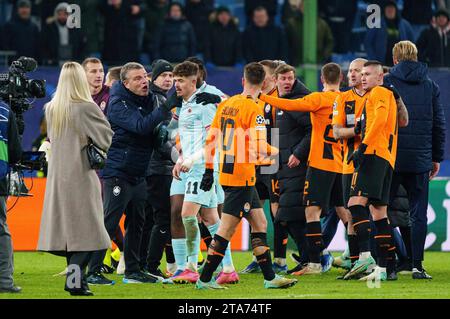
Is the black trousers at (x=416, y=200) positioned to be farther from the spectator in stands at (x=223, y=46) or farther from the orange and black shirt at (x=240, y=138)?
the spectator in stands at (x=223, y=46)

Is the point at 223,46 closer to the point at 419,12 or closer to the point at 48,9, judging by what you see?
the point at 48,9

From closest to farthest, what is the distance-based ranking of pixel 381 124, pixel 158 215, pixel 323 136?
pixel 381 124, pixel 158 215, pixel 323 136

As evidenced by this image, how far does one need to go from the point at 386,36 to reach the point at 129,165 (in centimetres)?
732

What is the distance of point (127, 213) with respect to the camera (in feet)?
38.1

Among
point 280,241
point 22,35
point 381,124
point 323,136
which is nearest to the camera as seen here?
point 381,124

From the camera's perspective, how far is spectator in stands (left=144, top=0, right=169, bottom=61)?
18819mm

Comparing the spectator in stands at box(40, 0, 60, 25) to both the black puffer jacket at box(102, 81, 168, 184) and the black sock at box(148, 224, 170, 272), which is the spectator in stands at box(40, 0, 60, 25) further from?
the black sock at box(148, 224, 170, 272)

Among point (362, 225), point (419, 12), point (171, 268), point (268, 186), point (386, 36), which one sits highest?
point (419, 12)

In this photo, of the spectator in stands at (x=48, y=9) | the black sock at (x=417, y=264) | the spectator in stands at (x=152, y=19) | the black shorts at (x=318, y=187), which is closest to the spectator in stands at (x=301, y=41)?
the spectator in stands at (x=152, y=19)

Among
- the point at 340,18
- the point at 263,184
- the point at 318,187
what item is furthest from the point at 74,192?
the point at 340,18

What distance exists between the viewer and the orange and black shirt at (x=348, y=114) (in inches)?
465
